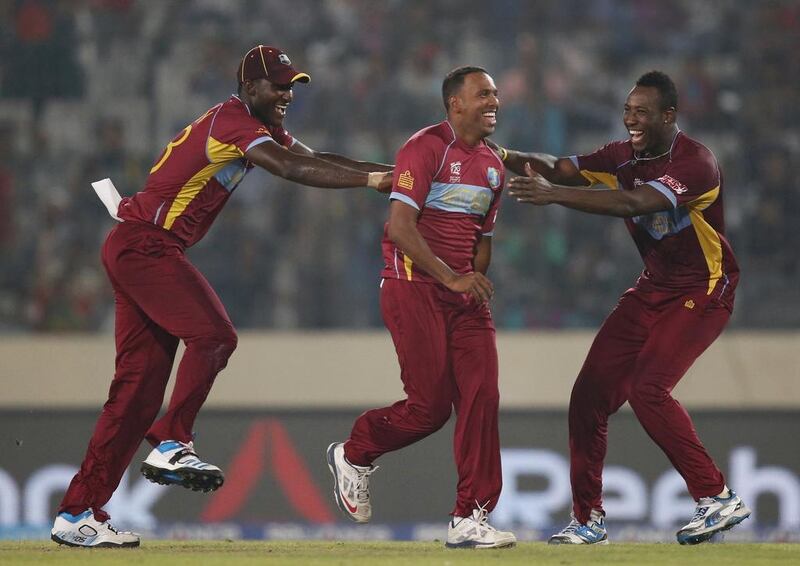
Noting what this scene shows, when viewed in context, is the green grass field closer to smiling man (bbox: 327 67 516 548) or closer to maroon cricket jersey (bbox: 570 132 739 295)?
smiling man (bbox: 327 67 516 548)

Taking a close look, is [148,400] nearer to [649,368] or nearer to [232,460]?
[649,368]

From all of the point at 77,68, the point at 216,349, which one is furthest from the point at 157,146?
the point at 216,349

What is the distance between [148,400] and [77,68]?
550 centimetres

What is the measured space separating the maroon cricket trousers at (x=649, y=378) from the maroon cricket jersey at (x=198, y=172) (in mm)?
2088

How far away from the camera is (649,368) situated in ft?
22.4

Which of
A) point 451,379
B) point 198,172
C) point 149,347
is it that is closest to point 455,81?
point 198,172

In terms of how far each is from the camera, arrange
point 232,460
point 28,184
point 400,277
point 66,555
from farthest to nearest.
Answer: point 28,184
point 232,460
point 400,277
point 66,555

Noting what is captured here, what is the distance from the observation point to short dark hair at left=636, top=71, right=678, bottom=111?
696cm

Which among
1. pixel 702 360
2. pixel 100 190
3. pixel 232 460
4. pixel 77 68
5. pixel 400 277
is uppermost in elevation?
pixel 77 68

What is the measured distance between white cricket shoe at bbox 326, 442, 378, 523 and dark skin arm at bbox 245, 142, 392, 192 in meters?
1.36

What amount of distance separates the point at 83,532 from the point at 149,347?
949 mm

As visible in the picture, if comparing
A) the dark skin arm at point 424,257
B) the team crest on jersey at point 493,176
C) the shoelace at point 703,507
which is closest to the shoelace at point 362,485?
the dark skin arm at point 424,257

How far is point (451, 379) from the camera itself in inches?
259

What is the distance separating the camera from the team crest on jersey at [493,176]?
6629 millimetres
